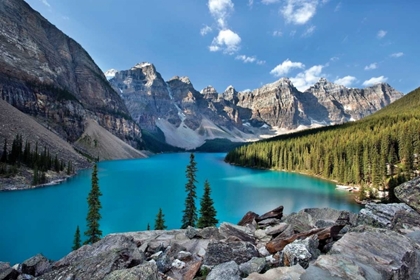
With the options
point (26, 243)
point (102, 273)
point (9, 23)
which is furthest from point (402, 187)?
point (9, 23)

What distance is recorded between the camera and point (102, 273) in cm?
651

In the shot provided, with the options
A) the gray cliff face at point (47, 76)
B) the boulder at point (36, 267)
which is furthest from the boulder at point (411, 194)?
the gray cliff face at point (47, 76)

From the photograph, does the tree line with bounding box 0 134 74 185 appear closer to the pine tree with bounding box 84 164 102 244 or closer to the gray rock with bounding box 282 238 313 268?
the pine tree with bounding box 84 164 102 244

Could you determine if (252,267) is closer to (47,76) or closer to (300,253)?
(300,253)

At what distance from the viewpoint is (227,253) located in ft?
26.3

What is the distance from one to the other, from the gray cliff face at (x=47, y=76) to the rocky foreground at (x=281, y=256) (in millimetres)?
119574

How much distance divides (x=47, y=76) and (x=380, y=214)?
500 feet

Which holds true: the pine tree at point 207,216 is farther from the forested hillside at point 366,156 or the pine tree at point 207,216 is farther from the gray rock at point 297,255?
the forested hillside at point 366,156

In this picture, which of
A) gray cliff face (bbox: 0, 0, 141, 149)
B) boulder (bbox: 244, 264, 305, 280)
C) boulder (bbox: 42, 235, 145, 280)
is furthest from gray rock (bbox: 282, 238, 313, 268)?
gray cliff face (bbox: 0, 0, 141, 149)

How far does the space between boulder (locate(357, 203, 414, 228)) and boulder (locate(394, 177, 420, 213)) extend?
378 mm

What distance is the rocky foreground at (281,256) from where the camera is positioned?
5473 millimetres

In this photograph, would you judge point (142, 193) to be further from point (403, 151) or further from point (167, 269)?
point (403, 151)

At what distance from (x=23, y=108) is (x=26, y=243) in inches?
4052

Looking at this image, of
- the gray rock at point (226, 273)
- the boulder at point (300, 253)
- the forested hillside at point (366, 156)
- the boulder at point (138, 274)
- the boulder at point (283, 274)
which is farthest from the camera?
the forested hillside at point (366, 156)
